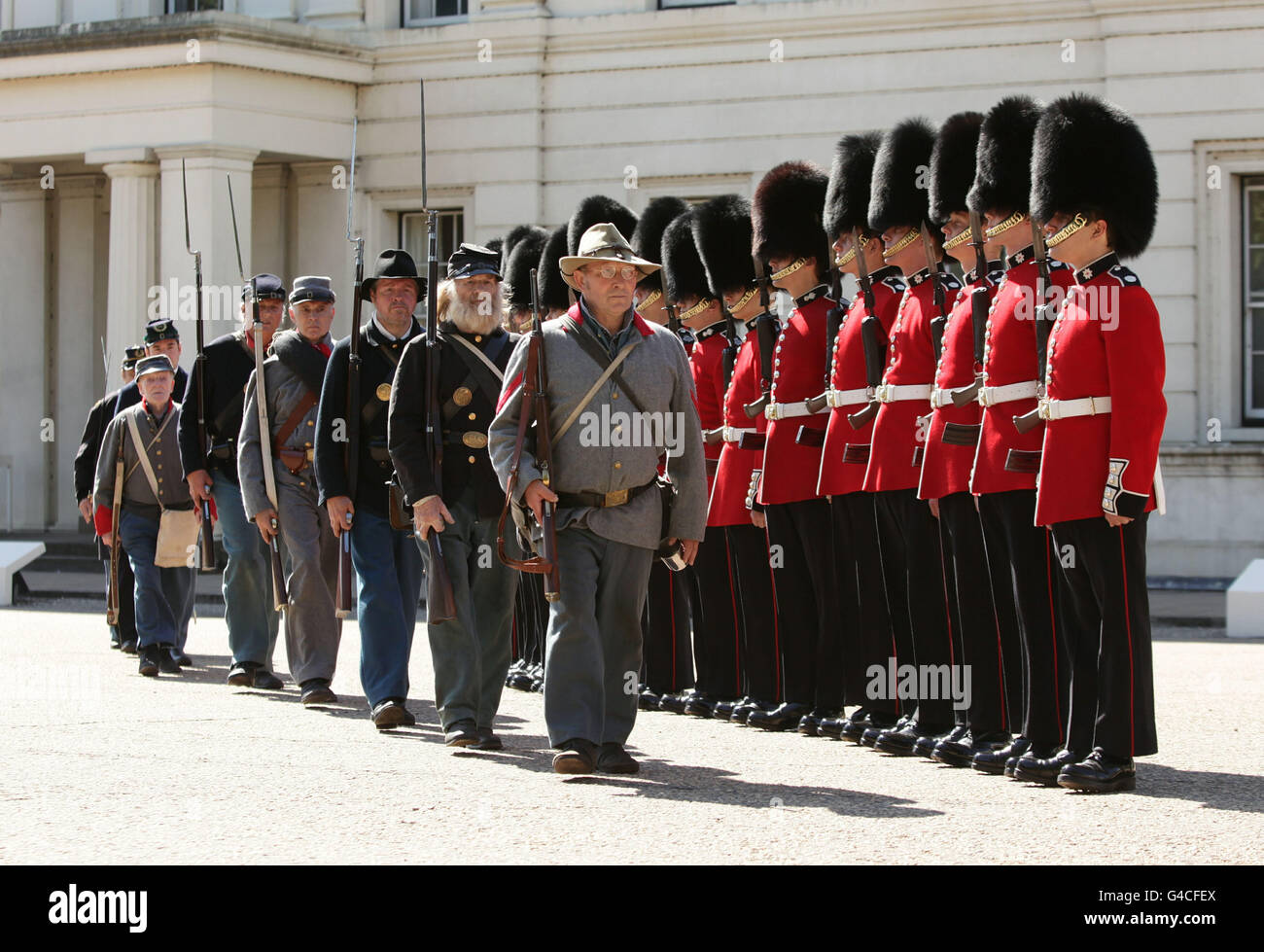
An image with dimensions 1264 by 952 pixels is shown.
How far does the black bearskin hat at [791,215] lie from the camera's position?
8820 mm

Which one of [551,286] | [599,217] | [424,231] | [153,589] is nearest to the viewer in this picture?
[599,217]

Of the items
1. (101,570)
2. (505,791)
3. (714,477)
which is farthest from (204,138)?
(505,791)

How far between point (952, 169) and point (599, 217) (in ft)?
11.4

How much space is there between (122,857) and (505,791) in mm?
1569

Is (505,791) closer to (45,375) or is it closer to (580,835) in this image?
(580,835)

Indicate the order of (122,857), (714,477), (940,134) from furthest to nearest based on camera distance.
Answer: (714,477), (940,134), (122,857)

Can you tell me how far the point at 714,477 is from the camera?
30.1ft

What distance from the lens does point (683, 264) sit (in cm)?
980

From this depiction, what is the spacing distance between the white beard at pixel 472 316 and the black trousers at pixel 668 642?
191cm

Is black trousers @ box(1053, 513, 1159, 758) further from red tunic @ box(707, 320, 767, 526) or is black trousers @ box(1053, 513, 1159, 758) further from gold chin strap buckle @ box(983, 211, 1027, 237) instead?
red tunic @ box(707, 320, 767, 526)

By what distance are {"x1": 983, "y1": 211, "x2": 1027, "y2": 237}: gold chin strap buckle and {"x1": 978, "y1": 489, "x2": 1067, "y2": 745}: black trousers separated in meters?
1.01

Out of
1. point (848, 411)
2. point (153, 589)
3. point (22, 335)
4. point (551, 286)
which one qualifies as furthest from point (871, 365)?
point (22, 335)

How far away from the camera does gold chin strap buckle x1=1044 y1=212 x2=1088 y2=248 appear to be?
691 cm

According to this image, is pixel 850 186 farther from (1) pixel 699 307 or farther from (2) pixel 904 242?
(1) pixel 699 307
